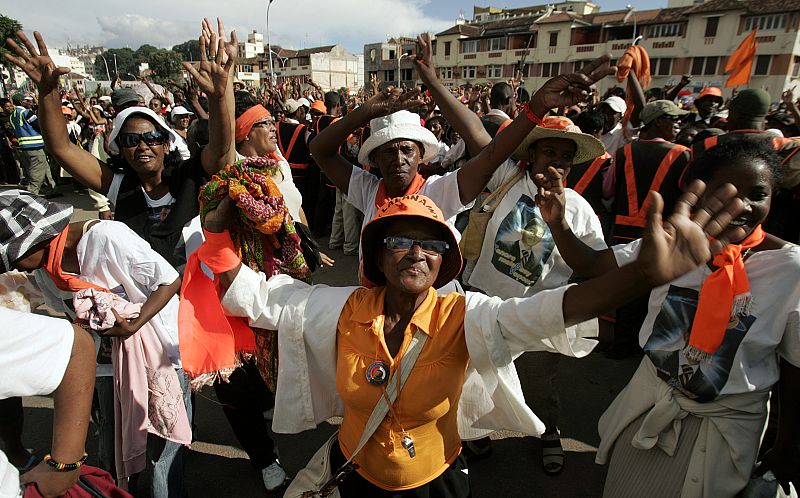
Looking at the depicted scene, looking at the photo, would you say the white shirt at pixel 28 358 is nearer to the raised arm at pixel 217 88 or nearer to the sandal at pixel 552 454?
the raised arm at pixel 217 88

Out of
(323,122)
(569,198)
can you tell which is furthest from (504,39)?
(569,198)

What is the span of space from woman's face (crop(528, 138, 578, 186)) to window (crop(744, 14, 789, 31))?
144 feet

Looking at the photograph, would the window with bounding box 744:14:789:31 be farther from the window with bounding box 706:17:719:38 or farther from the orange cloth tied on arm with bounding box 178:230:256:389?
the orange cloth tied on arm with bounding box 178:230:256:389

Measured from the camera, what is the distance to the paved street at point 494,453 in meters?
2.74

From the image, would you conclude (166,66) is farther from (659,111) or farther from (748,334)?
(748,334)

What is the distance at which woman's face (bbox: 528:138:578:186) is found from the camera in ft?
8.27

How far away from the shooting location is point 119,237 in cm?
199

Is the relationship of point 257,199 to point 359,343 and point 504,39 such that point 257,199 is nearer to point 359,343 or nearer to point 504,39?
point 359,343

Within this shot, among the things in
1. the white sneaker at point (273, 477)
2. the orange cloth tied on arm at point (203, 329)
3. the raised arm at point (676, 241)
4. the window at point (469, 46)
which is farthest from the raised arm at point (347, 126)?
the window at point (469, 46)

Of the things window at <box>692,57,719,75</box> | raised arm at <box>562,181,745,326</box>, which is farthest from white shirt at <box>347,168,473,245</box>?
window at <box>692,57,719,75</box>

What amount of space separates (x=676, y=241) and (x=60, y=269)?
7.89 feet

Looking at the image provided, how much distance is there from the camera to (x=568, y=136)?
2.41 m

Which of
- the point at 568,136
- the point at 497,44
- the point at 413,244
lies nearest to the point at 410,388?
the point at 413,244

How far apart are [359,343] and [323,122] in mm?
5787
